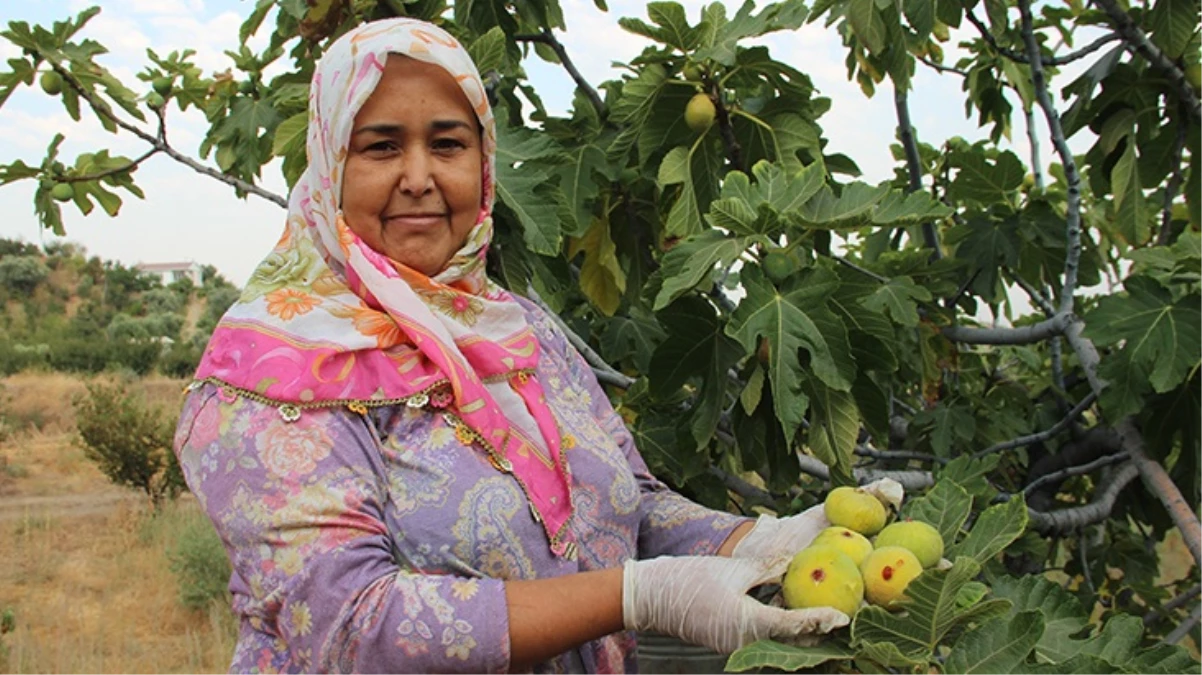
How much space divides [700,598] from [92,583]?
27.2ft

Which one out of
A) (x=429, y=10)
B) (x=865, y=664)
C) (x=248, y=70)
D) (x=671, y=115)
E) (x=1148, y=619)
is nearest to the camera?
(x=865, y=664)

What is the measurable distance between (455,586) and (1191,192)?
2.13m

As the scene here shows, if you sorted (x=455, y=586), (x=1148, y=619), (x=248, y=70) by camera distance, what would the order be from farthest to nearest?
(x=248, y=70) → (x=1148, y=619) → (x=455, y=586)

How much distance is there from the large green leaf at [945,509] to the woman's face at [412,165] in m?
0.84

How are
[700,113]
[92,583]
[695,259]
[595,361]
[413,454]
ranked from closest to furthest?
1. [413,454]
2. [695,259]
3. [700,113]
4. [595,361]
5. [92,583]

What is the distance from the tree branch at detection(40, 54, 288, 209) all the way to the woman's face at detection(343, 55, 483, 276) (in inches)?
65.5

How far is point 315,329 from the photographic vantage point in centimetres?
158

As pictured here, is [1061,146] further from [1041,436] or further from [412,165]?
[412,165]

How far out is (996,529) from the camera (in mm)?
1377

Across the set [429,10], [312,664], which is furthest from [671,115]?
[312,664]

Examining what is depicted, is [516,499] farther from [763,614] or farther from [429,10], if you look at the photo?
[429,10]

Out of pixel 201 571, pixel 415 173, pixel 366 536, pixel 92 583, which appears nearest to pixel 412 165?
pixel 415 173

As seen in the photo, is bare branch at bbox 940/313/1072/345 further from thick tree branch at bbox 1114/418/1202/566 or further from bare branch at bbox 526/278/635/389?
bare branch at bbox 526/278/635/389

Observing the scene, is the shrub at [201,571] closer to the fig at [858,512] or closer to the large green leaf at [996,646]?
the fig at [858,512]
